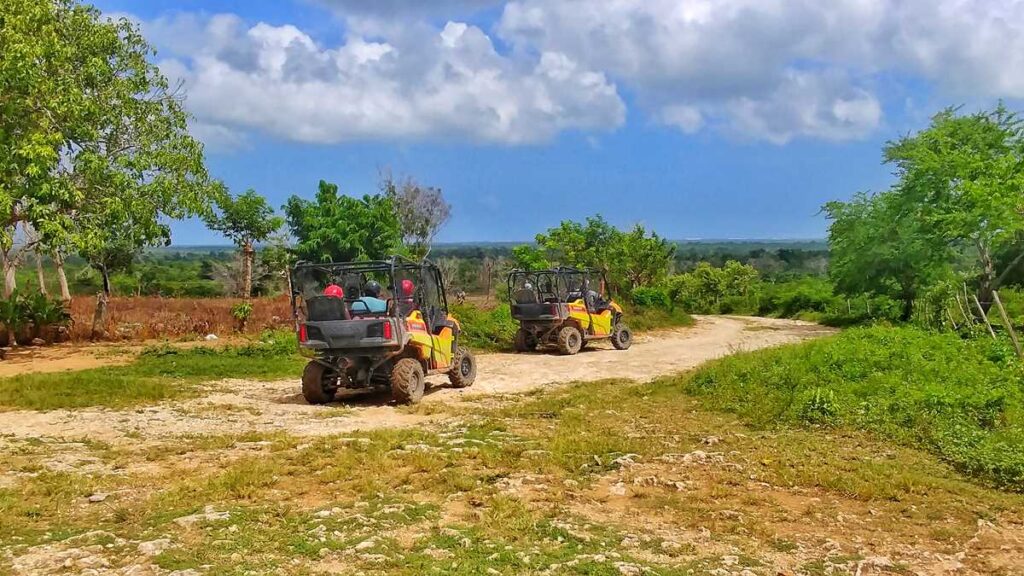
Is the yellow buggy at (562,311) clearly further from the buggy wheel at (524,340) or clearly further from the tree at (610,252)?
the tree at (610,252)

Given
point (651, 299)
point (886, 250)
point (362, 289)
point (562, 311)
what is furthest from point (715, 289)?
point (362, 289)

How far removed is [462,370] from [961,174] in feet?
48.6

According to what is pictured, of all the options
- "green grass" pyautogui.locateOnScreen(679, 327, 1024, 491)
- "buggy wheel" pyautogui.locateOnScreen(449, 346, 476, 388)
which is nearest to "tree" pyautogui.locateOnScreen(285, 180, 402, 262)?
"buggy wheel" pyautogui.locateOnScreen(449, 346, 476, 388)

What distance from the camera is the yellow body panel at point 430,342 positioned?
10.9 meters

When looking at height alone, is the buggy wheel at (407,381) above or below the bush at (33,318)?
below

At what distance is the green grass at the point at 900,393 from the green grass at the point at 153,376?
7486 mm

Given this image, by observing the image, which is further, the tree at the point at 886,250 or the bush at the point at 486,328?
the tree at the point at 886,250

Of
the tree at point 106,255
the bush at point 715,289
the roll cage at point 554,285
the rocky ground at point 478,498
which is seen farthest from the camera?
the bush at point 715,289

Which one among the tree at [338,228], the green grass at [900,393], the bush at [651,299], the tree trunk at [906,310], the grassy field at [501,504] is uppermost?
the tree at [338,228]

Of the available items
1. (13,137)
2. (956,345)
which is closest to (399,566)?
(956,345)

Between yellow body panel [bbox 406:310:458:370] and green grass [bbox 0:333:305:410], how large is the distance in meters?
3.37

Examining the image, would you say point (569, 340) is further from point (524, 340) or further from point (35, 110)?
point (35, 110)

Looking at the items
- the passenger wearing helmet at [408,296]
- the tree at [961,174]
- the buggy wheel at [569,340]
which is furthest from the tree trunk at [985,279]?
the passenger wearing helmet at [408,296]

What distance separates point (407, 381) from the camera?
10.5 m
